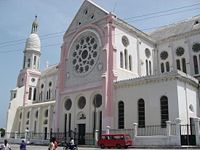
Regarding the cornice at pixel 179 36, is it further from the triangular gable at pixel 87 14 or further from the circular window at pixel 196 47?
the triangular gable at pixel 87 14

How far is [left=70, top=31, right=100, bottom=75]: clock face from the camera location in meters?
36.6

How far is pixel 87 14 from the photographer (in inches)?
1551

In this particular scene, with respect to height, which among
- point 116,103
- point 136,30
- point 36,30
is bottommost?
point 116,103

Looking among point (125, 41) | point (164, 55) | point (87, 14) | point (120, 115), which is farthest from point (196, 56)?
point (87, 14)

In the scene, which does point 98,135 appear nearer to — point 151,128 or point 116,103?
point 116,103

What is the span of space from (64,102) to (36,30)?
35376 mm

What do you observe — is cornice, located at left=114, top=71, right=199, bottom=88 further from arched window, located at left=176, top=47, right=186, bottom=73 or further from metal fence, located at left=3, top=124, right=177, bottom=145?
arched window, located at left=176, top=47, right=186, bottom=73

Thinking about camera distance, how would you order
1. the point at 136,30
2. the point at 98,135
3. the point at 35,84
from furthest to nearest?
the point at 35,84, the point at 136,30, the point at 98,135

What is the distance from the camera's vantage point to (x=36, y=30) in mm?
68500

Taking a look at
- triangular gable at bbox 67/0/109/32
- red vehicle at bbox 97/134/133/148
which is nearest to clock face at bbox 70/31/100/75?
triangular gable at bbox 67/0/109/32

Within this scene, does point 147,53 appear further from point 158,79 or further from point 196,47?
point 158,79

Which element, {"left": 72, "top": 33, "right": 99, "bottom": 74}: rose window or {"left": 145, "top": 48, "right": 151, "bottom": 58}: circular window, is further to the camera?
{"left": 145, "top": 48, "right": 151, "bottom": 58}: circular window

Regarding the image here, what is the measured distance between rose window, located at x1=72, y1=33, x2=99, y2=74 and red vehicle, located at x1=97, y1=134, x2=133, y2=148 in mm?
12244

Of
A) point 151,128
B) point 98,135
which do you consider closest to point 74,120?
point 98,135
